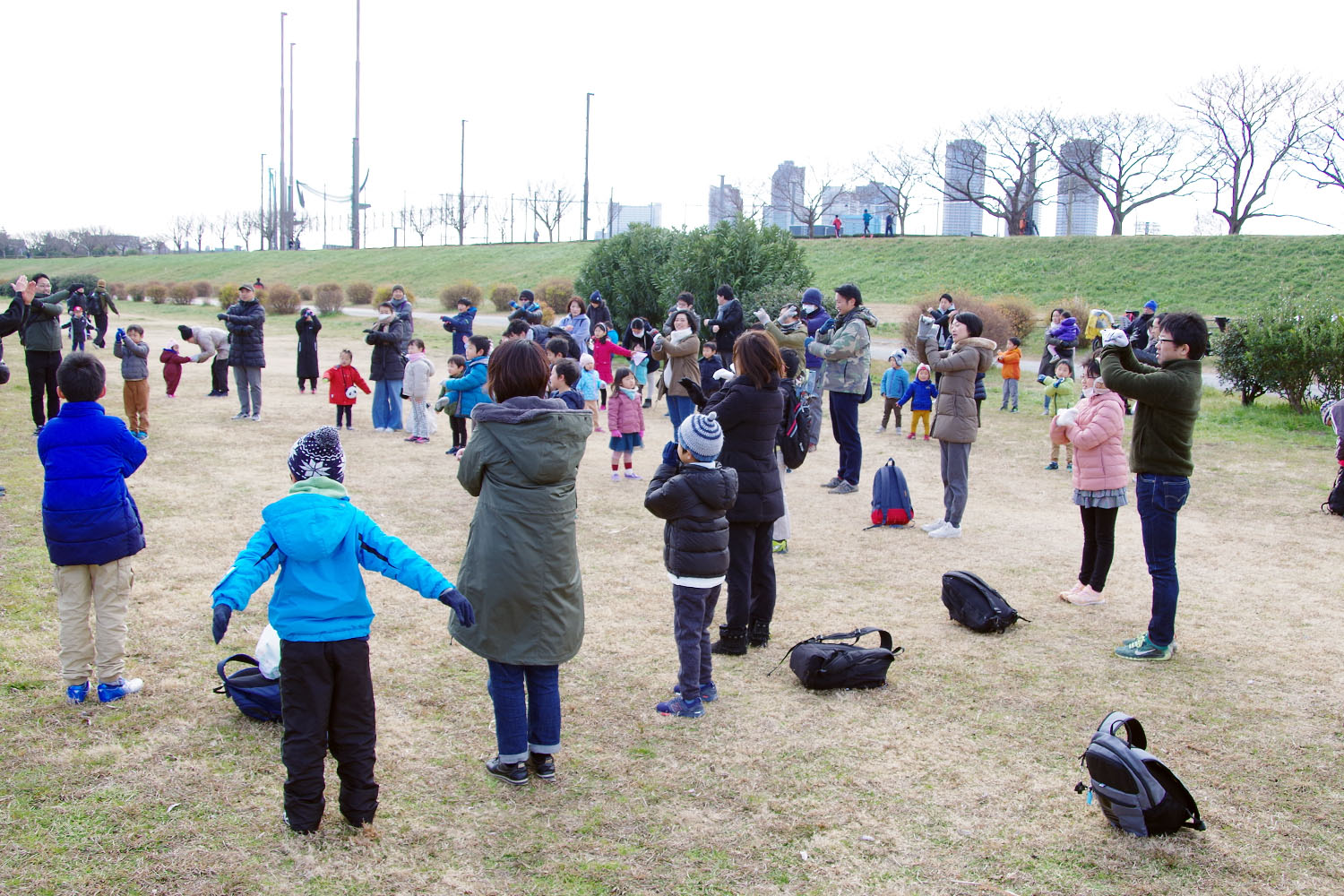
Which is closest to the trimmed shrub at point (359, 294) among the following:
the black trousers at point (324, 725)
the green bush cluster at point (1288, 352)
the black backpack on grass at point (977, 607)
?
the green bush cluster at point (1288, 352)

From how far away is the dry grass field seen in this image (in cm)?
344

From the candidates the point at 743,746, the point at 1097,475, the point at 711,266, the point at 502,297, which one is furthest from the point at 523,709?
the point at 502,297

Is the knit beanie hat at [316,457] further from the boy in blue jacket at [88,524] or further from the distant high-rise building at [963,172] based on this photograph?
the distant high-rise building at [963,172]

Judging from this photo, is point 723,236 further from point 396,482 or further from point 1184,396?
point 1184,396

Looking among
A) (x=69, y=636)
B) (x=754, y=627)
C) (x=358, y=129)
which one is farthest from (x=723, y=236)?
(x=358, y=129)

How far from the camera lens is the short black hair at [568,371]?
23.4ft

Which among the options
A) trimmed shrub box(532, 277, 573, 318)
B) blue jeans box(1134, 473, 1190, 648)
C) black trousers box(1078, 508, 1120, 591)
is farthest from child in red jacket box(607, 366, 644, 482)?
trimmed shrub box(532, 277, 573, 318)

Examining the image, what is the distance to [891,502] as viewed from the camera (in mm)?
8625

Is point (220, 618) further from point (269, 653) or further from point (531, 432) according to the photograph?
point (269, 653)

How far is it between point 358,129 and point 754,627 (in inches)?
1953

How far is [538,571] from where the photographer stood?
381 cm

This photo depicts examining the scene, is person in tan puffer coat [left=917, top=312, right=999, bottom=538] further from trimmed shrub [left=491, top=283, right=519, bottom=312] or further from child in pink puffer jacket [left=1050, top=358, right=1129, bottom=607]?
trimmed shrub [left=491, top=283, right=519, bottom=312]

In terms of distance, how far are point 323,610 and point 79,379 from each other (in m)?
2.09

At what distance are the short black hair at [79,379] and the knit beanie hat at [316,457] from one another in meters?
1.66
